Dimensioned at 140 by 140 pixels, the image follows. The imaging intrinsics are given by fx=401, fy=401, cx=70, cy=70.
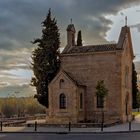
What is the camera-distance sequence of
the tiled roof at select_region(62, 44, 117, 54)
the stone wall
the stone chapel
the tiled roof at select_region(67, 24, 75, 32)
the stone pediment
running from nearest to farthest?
1. the stone pediment
2. the stone chapel
3. the stone wall
4. the tiled roof at select_region(62, 44, 117, 54)
5. the tiled roof at select_region(67, 24, 75, 32)

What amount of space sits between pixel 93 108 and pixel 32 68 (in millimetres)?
9896

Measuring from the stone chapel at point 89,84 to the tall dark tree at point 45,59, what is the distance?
1.45 m

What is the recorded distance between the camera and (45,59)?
52250 mm

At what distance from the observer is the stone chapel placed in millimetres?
48125

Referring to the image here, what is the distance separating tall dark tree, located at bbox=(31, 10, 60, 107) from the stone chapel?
57.0 inches

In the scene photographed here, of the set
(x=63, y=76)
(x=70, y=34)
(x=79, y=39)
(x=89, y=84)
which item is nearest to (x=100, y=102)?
(x=89, y=84)

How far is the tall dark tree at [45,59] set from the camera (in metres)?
52.2

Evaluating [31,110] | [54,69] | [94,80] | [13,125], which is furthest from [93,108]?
[31,110]

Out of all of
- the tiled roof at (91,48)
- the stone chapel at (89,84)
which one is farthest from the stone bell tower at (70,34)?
the stone chapel at (89,84)

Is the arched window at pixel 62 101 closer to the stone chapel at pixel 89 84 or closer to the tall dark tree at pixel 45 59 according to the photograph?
the stone chapel at pixel 89 84

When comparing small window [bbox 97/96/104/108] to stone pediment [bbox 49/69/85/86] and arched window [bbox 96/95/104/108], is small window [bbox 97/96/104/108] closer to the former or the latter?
arched window [bbox 96/95/104/108]

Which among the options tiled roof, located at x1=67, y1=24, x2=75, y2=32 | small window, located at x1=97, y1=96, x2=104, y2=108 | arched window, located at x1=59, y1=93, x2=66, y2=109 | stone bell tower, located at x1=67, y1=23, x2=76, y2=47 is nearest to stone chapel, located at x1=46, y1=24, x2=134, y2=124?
arched window, located at x1=59, y1=93, x2=66, y2=109

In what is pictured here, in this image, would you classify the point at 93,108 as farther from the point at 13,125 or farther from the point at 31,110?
the point at 31,110

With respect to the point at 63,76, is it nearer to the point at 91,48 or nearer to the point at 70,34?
the point at 91,48
